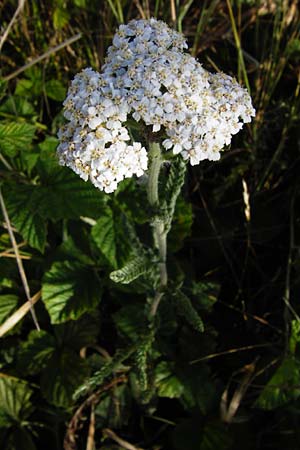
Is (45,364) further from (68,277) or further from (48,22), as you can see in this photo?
(48,22)

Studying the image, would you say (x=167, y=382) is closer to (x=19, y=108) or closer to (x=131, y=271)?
(x=131, y=271)

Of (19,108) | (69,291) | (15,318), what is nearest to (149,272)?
(69,291)

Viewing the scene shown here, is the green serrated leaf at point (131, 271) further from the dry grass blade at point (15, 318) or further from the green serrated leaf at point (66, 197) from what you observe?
the dry grass blade at point (15, 318)

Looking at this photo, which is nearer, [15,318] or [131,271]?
[131,271]

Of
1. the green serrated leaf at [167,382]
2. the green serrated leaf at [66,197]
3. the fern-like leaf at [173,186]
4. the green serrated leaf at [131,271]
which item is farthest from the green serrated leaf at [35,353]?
the fern-like leaf at [173,186]

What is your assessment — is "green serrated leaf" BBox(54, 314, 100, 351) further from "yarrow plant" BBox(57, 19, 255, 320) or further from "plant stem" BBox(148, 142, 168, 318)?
"yarrow plant" BBox(57, 19, 255, 320)

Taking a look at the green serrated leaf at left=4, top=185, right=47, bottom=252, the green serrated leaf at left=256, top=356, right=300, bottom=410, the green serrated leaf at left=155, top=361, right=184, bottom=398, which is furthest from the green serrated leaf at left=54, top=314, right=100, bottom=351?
the green serrated leaf at left=256, top=356, right=300, bottom=410
